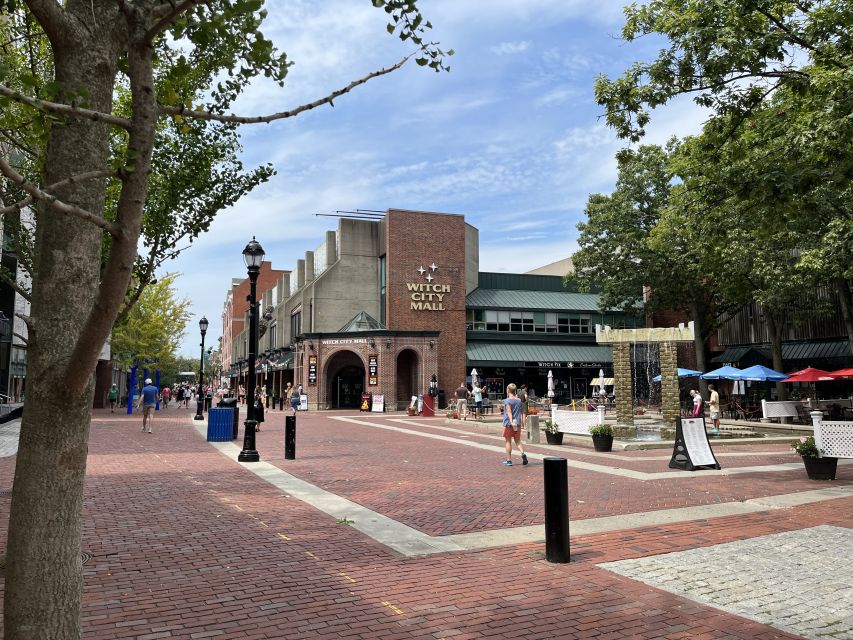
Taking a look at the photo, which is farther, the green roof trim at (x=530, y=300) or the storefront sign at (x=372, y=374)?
the green roof trim at (x=530, y=300)

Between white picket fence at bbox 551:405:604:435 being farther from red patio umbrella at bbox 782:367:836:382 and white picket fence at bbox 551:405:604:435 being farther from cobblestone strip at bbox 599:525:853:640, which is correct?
red patio umbrella at bbox 782:367:836:382

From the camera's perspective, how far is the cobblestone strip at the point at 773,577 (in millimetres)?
4895

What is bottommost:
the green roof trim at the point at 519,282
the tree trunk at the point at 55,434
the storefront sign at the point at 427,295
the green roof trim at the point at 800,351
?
the tree trunk at the point at 55,434

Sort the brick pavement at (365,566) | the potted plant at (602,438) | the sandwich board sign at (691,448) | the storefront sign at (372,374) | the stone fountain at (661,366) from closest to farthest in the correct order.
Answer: the brick pavement at (365,566), the sandwich board sign at (691,448), the potted plant at (602,438), the stone fountain at (661,366), the storefront sign at (372,374)

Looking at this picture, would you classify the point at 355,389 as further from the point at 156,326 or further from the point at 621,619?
the point at 621,619

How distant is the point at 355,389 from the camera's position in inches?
1779

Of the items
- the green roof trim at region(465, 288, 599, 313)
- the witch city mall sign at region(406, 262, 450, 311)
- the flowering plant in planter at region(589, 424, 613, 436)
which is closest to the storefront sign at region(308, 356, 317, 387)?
the witch city mall sign at region(406, 262, 450, 311)

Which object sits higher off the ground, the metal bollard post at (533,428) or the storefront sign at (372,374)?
the storefront sign at (372,374)

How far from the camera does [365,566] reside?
616 centimetres

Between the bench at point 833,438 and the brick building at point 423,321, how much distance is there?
30.4 metres

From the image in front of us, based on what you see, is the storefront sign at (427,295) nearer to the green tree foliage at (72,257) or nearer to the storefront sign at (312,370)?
the storefront sign at (312,370)

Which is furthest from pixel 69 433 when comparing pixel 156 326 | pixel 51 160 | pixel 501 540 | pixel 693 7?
pixel 156 326

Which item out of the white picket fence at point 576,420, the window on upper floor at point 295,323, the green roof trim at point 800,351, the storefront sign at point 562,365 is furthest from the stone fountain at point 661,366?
the window on upper floor at point 295,323

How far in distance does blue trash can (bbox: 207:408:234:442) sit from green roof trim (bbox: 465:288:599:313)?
28873 millimetres
